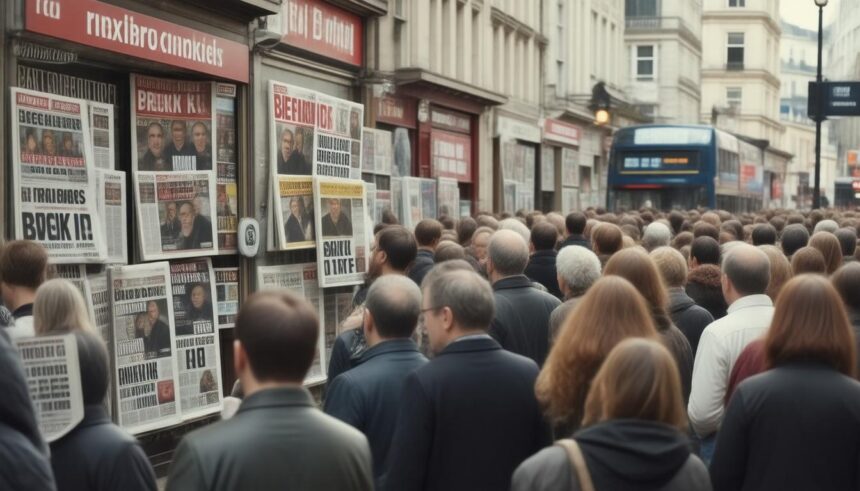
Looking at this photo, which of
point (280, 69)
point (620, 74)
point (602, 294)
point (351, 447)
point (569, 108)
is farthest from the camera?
point (620, 74)

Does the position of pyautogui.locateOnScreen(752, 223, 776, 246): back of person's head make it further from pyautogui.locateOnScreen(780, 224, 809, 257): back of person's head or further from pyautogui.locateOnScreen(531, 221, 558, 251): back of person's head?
pyautogui.locateOnScreen(531, 221, 558, 251): back of person's head

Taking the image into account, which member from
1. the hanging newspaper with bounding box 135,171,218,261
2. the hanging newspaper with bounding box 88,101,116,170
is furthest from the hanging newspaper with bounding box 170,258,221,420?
the hanging newspaper with bounding box 88,101,116,170

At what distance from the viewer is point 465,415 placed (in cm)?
588

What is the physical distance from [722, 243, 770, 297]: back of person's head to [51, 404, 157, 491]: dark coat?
159 inches

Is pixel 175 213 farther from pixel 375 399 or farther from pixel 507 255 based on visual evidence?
pixel 375 399

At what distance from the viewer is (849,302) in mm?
7637

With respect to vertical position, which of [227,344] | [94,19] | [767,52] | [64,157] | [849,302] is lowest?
[227,344]

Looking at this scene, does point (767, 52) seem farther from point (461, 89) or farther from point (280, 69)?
point (280, 69)

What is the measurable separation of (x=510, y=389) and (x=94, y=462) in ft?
5.71

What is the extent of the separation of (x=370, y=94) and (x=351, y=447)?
54.2ft

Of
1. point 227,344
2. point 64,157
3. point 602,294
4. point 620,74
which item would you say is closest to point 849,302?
point 602,294

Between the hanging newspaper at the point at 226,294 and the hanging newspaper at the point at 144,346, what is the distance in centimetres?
167

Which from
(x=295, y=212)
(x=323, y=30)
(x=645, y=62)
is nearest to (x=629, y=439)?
(x=295, y=212)

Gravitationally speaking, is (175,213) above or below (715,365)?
above
